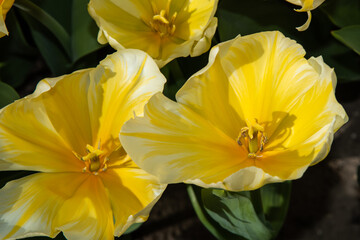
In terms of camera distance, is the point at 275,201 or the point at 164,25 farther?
the point at 275,201

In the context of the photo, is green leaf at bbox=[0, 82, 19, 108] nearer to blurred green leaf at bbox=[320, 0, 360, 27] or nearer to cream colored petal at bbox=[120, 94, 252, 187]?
cream colored petal at bbox=[120, 94, 252, 187]

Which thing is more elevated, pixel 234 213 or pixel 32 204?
pixel 32 204

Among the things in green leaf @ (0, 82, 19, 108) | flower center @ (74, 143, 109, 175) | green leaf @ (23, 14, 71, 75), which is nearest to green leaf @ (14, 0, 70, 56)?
green leaf @ (23, 14, 71, 75)

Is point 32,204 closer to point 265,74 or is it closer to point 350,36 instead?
point 265,74

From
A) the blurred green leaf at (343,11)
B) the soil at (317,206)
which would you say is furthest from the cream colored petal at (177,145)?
the soil at (317,206)

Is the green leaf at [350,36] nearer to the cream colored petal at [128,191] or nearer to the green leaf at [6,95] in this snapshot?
the cream colored petal at [128,191]

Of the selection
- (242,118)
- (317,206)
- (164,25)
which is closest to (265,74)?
(242,118)
